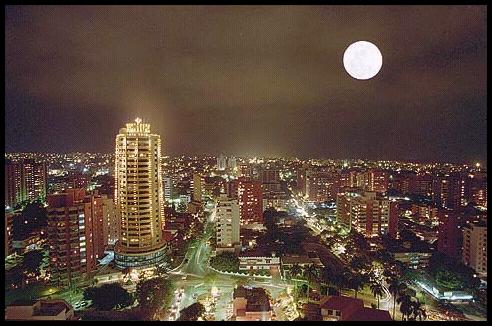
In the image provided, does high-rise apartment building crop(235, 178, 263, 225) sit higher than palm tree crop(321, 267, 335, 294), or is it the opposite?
high-rise apartment building crop(235, 178, 263, 225)

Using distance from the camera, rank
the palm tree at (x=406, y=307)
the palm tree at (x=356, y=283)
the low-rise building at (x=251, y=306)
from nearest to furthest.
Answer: the low-rise building at (x=251, y=306) → the palm tree at (x=406, y=307) → the palm tree at (x=356, y=283)

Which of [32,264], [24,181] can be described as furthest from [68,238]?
[24,181]

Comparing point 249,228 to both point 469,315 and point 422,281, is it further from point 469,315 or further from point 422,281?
point 469,315

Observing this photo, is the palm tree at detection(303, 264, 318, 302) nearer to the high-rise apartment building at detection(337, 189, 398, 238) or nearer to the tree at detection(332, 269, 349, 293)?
the tree at detection(332, 269, 349, 293)

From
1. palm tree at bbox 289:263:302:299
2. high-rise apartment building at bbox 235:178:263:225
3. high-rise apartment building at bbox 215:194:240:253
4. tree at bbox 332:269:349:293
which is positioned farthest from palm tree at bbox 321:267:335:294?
high-rise apartment building at bbox 235:178:263:225

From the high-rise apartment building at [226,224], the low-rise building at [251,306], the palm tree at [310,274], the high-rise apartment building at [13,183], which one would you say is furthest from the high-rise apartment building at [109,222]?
the high-rise apartment building at [13,183]

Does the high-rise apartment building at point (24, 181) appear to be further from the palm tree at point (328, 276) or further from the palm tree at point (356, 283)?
the palm tree at point (356, 283)
